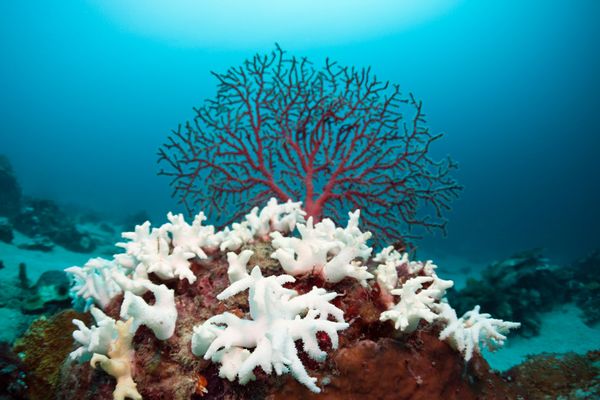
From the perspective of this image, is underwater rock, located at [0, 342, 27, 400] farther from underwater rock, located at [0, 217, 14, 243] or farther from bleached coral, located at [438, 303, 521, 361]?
underwater rock, located at [0, 217, 14, 243]

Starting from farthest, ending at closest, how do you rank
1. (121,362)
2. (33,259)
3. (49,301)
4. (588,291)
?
1. (588,291)
2. (33,259)
3. (49,301)
4. (121,362)

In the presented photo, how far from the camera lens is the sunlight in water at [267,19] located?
107 meters

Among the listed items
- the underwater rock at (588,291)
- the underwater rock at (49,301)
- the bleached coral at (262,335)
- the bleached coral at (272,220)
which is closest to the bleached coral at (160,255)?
the bleached coral at (272,220)

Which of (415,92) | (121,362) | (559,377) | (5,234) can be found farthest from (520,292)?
(415,92)

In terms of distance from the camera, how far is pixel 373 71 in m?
127

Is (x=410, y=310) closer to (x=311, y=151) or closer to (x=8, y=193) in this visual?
(x=311, y=151)

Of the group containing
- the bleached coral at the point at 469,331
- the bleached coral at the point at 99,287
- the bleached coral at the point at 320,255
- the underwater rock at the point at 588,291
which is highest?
the underwater rock at the point at 588,291

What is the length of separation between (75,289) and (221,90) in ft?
11.1

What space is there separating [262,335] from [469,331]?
5.57 feet

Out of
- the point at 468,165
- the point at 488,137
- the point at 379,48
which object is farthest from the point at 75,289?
the point at 379,48

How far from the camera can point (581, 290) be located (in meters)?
12.4

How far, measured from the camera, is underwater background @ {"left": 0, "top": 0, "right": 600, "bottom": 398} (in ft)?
232

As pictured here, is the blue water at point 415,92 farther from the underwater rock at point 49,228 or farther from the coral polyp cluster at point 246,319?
the coral polyp cluster at point 246,319

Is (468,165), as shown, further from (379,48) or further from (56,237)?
(56,237)
